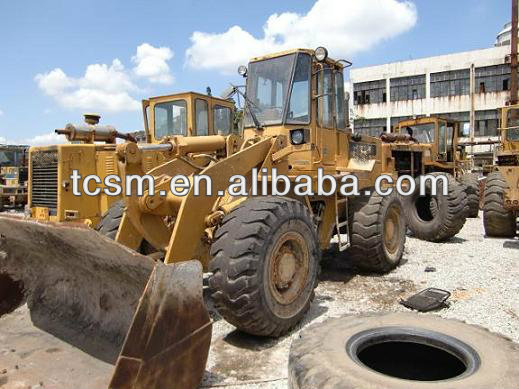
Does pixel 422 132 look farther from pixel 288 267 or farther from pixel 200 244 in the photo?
pixel 200 244

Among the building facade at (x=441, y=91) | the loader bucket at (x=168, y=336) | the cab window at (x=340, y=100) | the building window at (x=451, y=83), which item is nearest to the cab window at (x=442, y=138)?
the cab window at (x=340, y=100)

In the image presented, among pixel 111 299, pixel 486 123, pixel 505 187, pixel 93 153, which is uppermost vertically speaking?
pixel 486 123

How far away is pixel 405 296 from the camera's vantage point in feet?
18.7

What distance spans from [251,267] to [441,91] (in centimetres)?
3909

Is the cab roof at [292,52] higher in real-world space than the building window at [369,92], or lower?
lower

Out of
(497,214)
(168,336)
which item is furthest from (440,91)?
(168,336)

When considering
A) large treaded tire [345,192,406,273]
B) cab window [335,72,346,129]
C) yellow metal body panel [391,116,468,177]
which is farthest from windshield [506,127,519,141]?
cab window [335,72,346,129]

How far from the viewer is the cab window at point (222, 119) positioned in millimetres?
9328

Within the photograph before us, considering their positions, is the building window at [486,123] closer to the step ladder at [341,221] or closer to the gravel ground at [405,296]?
the gravel ground at [405,296]

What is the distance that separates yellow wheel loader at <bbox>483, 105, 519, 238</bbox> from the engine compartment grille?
27.8ft

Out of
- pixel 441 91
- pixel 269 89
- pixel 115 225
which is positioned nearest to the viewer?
pixel 115 225

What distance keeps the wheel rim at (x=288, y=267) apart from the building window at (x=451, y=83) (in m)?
37.8

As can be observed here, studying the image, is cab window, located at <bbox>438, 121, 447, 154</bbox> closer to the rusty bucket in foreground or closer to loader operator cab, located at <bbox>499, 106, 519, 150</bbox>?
loader operator cab, located at <bbox>499, 106, 519, 150</bbox>

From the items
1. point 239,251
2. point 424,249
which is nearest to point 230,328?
point 239,251
